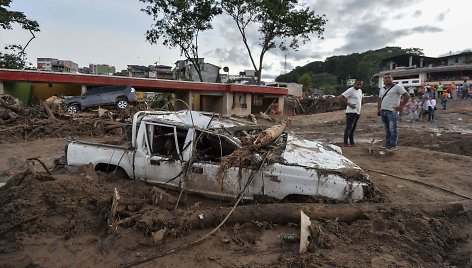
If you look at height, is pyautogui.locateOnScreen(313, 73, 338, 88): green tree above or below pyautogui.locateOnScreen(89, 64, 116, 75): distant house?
above

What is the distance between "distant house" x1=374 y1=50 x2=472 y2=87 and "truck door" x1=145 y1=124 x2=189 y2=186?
41.9 m

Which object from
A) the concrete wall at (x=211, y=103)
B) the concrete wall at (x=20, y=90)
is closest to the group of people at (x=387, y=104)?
the concrete wall at (x=211, y=103)

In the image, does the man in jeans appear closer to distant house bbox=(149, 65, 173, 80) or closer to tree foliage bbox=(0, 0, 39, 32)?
tree foliage bbox=(0, 0, 39, 32)

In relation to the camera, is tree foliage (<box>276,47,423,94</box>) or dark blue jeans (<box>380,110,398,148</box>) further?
tree foliage (<box>276,47,423,94</box>)

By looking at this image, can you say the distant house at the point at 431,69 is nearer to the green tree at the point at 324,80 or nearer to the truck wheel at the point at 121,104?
the green tree at the point at 324,80

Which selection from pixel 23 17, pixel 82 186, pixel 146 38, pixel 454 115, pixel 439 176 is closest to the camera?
pixel 82 186

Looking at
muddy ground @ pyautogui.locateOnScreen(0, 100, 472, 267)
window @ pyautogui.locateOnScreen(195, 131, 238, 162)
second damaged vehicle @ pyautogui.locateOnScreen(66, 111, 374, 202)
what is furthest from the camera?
window @ pyautogui.locateOnScreen(195, 131, 238, 162)

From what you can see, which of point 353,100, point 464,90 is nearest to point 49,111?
point 353,100

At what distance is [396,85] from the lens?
8.27 metres

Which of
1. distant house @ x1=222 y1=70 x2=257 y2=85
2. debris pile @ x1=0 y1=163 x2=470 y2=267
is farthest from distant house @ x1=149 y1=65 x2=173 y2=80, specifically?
debris pile @ x1=0 y1=163 x2=470 y2=267

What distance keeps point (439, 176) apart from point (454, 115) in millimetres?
12595

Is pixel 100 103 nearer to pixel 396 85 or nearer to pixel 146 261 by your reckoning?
pixel 396 85

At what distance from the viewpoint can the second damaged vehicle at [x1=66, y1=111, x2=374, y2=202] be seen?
4902mm

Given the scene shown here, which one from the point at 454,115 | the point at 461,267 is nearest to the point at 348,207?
the point at 461,267
